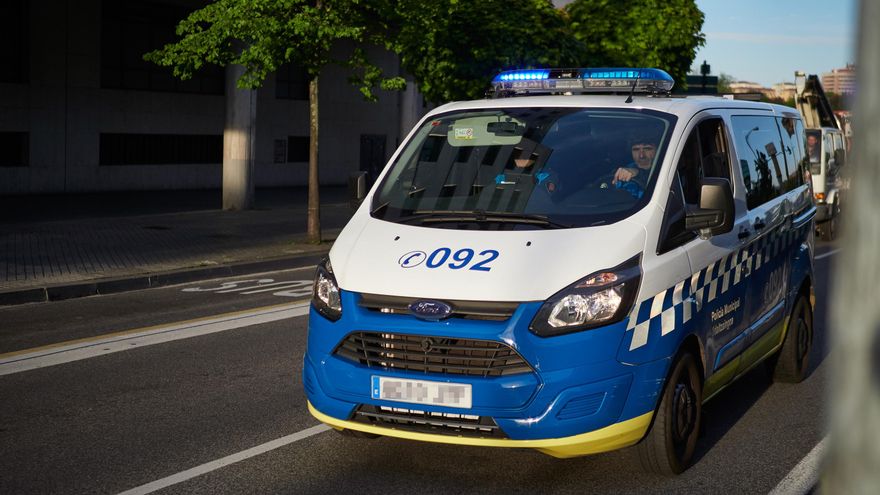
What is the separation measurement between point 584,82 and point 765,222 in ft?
4.70

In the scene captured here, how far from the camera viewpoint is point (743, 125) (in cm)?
689

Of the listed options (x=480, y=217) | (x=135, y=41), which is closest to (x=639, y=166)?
(x=480, y=217)

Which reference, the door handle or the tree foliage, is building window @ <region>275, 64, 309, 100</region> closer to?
the tree foliage

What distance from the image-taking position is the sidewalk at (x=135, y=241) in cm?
1219

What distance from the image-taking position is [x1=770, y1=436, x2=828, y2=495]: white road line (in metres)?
5.21

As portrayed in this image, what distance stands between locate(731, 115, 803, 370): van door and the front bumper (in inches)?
68.4

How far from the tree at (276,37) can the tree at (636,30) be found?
7696 mm

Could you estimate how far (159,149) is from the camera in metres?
26.5

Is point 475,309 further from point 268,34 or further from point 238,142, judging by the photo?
point 238,142

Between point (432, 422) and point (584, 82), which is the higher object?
point (584, 82)

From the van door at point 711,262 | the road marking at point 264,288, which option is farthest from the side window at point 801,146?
the road marking at point 264,288

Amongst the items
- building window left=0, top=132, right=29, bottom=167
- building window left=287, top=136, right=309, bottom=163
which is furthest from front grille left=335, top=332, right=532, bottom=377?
building window left=287, top=136, right=309, bottom=163

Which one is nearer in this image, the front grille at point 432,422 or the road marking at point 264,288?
the front grille at point 432,422

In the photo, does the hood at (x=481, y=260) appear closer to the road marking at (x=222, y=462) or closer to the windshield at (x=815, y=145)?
the road marking at (x=222, y=462)
